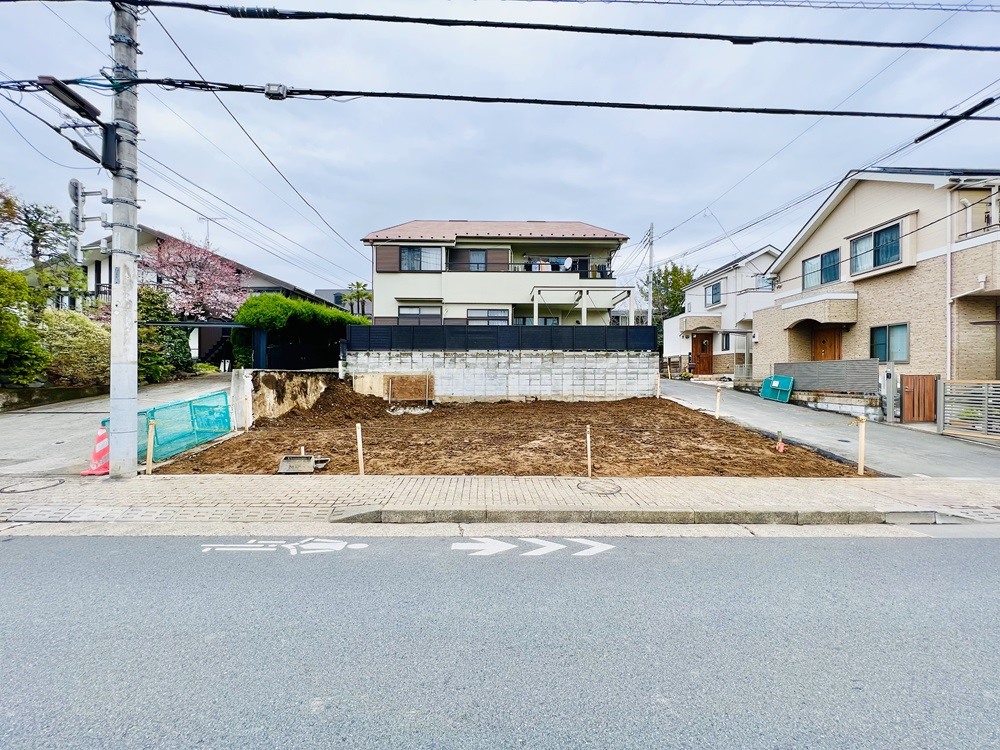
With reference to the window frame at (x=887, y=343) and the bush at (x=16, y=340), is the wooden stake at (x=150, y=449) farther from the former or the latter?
the window frame at (x=887, y=343)

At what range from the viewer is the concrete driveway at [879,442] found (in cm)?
836

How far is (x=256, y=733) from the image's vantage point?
214 cm

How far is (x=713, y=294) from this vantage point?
101 ft

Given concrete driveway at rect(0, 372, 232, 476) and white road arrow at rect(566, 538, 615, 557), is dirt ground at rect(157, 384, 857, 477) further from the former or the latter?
white road arrow at rect(566, 538, 615, 557)

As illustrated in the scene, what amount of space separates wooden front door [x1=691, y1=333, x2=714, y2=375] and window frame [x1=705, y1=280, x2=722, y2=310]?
2.12m

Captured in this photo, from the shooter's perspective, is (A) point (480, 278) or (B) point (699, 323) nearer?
(A) point (480, 278)

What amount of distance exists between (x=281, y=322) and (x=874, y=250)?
22.7 metres

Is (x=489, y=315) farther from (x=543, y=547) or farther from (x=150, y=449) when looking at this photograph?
(x=543, y=547)

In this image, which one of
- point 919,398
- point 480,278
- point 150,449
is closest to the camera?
point 150,449

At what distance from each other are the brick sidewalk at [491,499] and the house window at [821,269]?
569 inches

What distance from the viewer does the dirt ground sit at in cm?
765

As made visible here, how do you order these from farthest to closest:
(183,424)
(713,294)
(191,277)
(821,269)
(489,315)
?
1. (713,294)
2. (191,277)
3. (489,315)
4. (821,269)
5. (183,424)

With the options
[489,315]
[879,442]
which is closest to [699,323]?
[489,315]

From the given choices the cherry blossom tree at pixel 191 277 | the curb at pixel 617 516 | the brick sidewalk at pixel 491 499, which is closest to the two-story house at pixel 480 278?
the cherry blossom tree at pixel 191 277
